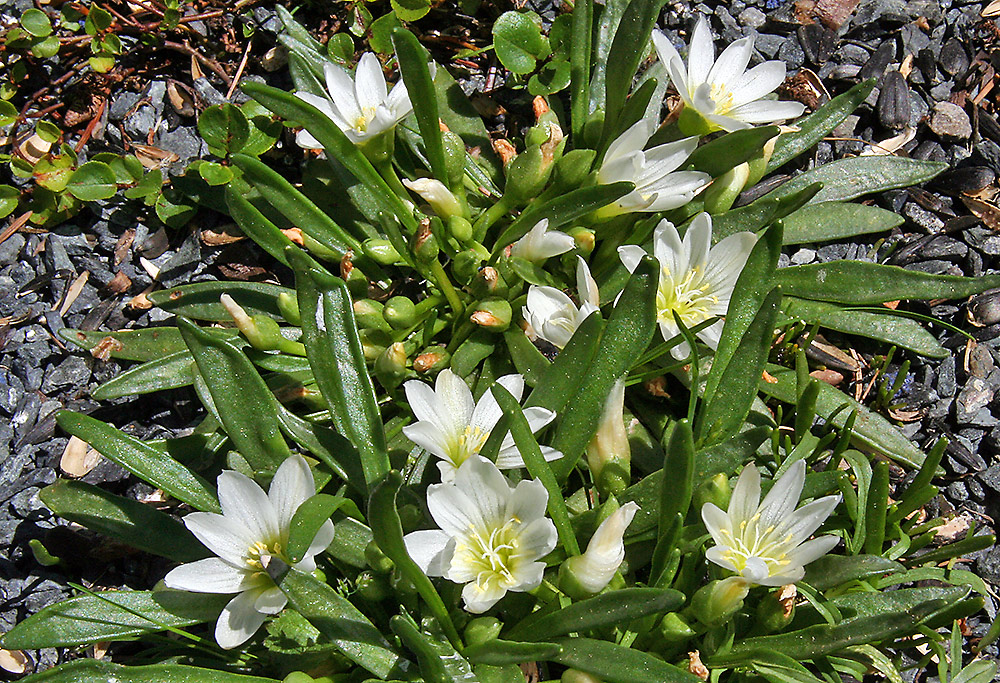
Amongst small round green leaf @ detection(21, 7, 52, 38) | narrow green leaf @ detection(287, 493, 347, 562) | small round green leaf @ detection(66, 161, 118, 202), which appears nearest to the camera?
narrow green leaf @ detection(287, 493, 347, 562)

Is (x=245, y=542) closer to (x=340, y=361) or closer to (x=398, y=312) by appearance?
(x=340, y=361)

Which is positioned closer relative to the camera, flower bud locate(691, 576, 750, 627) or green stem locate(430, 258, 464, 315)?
flower bud locate(691, 576, 750, 627)

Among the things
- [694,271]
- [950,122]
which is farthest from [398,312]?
[950,122]

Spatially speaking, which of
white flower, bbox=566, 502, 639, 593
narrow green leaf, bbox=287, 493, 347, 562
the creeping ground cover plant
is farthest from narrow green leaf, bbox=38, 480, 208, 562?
white flower, bbox=566, 502, 639, 593

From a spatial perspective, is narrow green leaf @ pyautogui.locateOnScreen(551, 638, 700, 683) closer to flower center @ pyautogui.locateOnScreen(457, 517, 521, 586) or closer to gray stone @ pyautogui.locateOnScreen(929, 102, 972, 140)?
flower center @ pyautogui.locateOnScreen(457, 517, 521, 586)

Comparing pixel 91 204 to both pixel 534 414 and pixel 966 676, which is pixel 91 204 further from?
pixel 966 676

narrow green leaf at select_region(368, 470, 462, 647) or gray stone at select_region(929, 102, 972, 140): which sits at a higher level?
gray stone at select_region(929, 102, 972, 140)

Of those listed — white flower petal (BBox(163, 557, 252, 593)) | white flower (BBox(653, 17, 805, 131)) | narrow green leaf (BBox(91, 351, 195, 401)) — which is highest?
white flower (BBox(653, 17, 805, 131))

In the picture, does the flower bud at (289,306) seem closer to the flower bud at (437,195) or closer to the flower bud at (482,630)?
the flower bud at (437,195)
